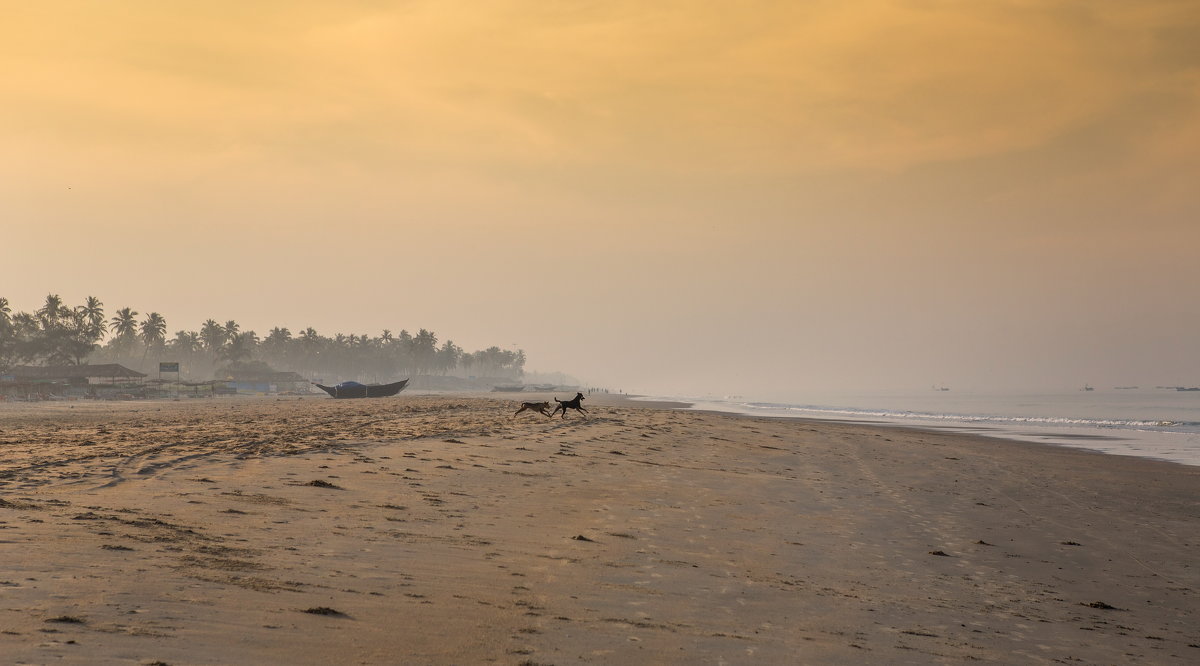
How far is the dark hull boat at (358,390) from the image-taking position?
105512mm

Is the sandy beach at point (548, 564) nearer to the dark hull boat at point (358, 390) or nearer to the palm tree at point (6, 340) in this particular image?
the dark hull boat at point (358, 390)

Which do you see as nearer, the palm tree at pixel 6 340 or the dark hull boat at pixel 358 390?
the dark hull boat at pixel 358 390

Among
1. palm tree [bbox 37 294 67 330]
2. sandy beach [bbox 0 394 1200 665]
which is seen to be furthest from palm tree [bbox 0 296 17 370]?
sandy beach [bbox 0 394 1200 665]

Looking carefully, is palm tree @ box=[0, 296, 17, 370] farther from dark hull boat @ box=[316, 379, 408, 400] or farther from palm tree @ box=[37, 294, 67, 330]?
dark hull boat @ box=[316, 379, 408, 400]

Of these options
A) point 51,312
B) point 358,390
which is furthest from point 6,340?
point 358,390

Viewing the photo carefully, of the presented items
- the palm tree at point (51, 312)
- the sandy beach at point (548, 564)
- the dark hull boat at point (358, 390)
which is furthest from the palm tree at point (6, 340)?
the sandy beach at point (548, 564)

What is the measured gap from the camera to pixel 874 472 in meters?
24.0

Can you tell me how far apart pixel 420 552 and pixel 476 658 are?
380cm

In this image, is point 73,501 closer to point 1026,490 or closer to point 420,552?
point 420,552

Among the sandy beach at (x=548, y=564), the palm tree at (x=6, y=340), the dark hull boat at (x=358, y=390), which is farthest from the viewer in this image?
the palm tree at (x=6, y=340)

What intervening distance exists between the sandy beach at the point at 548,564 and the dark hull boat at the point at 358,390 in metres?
86.4

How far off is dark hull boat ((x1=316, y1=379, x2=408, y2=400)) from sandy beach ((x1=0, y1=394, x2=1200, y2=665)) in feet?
283

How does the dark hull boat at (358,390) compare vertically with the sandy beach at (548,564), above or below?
above

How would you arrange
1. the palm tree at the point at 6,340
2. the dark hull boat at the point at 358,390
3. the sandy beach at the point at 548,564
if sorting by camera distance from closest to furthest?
the sandy beach at the point at 548,564, the dark hull boat at the point at 358,390, the palm tree at the point at 6,340
